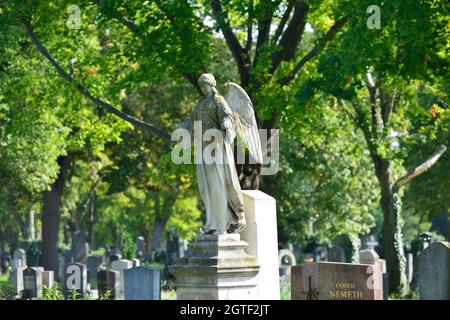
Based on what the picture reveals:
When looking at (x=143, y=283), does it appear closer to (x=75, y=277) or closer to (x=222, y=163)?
(x=222, y=163)

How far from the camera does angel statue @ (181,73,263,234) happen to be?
12969 mm

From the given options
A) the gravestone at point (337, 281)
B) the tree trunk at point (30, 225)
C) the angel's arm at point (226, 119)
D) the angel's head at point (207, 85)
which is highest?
the tree trunk at point (30, 225)

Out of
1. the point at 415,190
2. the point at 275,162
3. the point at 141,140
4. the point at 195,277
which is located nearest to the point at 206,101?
the point at 195,277

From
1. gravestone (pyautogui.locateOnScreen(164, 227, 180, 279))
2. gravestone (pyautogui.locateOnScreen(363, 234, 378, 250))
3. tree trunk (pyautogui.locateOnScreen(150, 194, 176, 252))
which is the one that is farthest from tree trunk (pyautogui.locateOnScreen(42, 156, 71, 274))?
tree trunk (pyautogui.locateOnScreen(150, 194, 176, 252))

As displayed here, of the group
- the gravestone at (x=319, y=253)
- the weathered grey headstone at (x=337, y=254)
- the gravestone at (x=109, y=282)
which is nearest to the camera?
the gravestone at (x=109, y=282)

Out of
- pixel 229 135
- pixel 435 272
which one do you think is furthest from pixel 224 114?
pixel 435 272

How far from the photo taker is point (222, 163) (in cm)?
1299

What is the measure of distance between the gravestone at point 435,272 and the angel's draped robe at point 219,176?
13.5ft

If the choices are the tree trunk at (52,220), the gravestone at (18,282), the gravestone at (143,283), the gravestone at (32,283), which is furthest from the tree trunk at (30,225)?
the gravestone at (143,283)

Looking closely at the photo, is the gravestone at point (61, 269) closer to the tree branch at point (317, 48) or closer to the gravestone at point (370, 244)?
the tree branch at point (317, 48)

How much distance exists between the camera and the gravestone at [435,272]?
15.4 metres

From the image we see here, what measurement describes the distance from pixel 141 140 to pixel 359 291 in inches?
763

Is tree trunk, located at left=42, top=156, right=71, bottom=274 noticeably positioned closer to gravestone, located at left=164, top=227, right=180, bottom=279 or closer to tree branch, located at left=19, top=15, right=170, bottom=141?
gravestone, located at left=164, top=227, right=180, bottom=279
